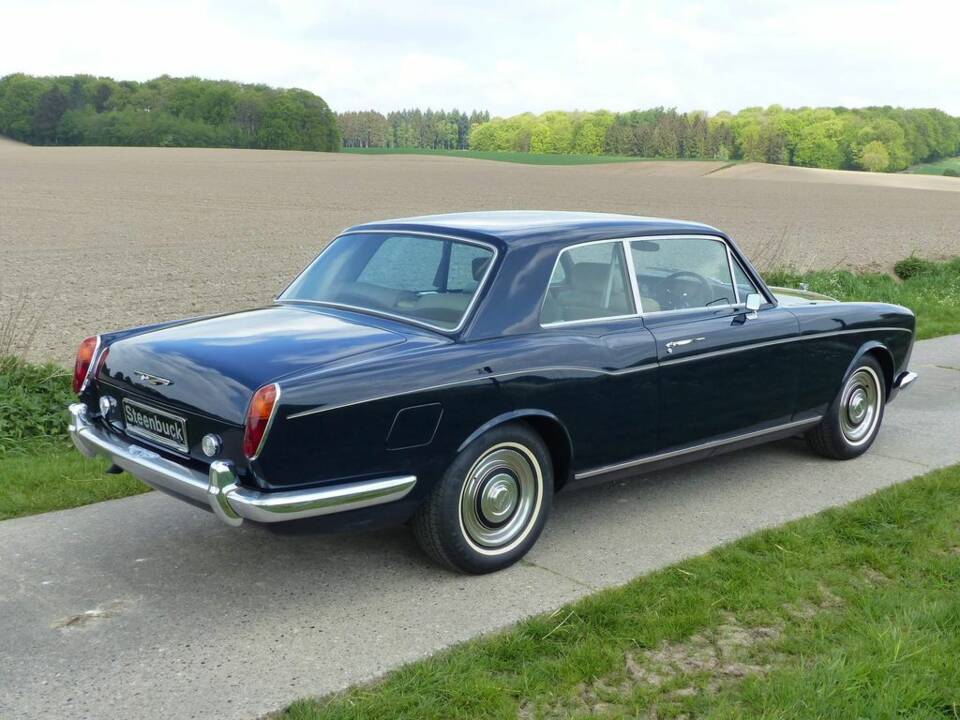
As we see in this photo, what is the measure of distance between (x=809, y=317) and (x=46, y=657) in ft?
13.5

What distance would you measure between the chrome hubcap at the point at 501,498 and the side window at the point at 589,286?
2.08ft

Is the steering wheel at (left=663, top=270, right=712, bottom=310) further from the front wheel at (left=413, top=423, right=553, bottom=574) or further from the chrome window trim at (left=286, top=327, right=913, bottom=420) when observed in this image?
the front wheel at (left=413, top=423, right=553, bottom=574)

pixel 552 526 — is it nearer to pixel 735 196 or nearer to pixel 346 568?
pixel 346 568

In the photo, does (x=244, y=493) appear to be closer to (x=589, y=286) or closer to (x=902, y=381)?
(x=589, y=286)

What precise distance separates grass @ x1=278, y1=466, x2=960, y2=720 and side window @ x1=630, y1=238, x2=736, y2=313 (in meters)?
1.26

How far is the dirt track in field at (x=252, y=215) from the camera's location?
44.5 ft

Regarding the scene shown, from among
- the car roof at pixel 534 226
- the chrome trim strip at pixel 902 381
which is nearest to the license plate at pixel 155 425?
the car roof at pixel 534 226

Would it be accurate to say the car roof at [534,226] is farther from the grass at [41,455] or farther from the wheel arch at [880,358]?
the grass at [41,455]

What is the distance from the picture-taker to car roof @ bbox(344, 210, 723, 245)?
4598mm

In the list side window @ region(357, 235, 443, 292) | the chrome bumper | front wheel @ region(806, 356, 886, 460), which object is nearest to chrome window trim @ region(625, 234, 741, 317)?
side window @ region(357, 235, 443, 292)

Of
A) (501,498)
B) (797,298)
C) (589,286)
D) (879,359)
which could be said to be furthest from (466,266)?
(879,359)

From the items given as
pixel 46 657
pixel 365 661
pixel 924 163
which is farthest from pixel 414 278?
pixel 924 163

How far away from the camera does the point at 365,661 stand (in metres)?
3.44

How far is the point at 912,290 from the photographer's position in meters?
14.4
